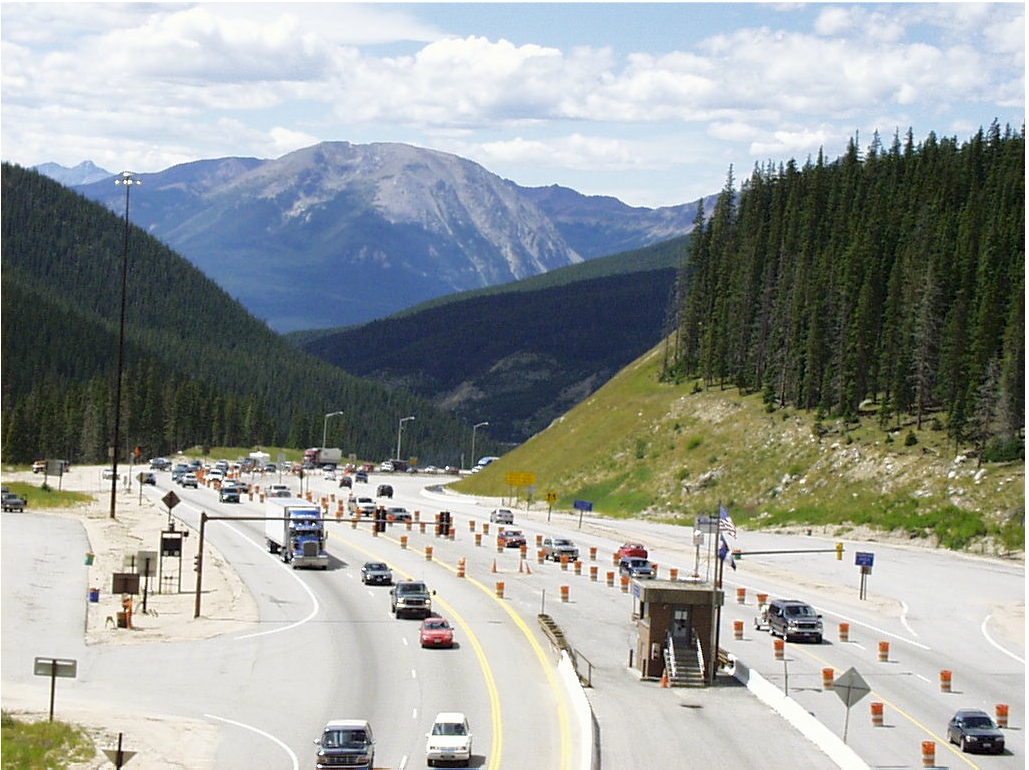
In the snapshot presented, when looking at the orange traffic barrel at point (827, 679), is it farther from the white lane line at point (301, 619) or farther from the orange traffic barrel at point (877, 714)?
the white lane line at point (301, 619)

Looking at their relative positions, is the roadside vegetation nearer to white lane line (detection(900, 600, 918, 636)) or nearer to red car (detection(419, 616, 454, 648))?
red car (detection(419, 616, 454, 648))

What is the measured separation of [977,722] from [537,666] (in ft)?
65.0

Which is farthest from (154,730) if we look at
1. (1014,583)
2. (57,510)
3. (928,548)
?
(57,510)

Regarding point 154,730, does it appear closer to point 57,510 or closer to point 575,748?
point 575,748

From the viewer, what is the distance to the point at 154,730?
Result: 51.1 metres

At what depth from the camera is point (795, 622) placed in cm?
7238

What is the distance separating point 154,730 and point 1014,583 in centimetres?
6147

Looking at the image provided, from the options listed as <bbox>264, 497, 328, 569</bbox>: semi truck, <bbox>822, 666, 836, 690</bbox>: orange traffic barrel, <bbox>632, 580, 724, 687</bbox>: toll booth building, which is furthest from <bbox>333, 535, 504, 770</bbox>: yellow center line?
<bbox>822, 666, 836, 690</bbox>: orange traffic barrel

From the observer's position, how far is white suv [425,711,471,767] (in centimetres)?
4594

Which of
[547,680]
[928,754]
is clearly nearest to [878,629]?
[547,680]

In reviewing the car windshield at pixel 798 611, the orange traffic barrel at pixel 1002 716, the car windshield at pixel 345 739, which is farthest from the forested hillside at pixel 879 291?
the car windshield at pixel 345 739

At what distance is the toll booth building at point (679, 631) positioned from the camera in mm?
62375

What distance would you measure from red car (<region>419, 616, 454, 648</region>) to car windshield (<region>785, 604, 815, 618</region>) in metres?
16.4

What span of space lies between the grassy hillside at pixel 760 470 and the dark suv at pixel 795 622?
40712 millimetres
